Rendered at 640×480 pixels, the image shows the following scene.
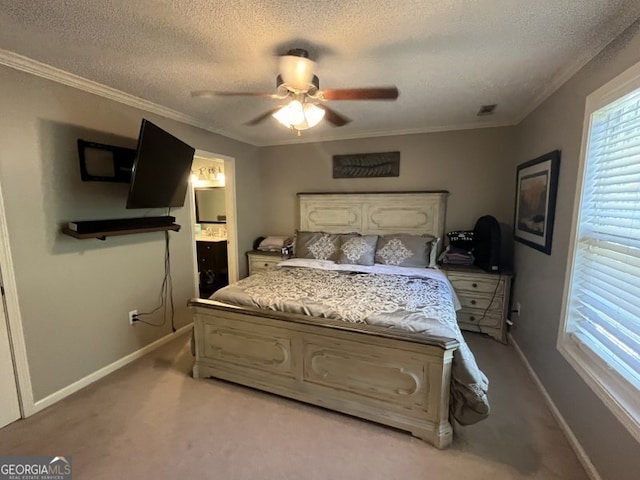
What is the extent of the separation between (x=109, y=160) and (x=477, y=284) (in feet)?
11.8

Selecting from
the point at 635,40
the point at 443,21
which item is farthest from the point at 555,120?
the point at 443,21

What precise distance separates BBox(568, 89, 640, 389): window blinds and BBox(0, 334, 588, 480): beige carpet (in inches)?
27.3

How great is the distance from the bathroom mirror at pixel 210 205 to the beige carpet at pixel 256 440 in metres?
3.21

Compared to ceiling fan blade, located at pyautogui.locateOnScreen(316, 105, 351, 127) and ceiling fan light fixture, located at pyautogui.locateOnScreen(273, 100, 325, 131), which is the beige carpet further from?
ceiling fan blade, located at pyautogui.locateOnScreen(316, 105, 351, 127)

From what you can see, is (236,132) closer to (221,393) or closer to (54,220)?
(54,220)

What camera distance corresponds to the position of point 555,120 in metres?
2.29

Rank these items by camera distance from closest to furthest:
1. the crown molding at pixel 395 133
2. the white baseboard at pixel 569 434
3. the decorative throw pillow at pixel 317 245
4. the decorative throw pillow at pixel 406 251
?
the white baseboard at pixel 569 434, the decorative throw pillow at pixel 406 251, the crown molding at pixel 395 133, the decorative throw pillow at pixel 317 245

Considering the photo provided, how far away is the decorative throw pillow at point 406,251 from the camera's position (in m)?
3.32

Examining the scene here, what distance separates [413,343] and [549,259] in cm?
132

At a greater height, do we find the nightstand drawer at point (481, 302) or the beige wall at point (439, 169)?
the beige wall at point (439, 169)

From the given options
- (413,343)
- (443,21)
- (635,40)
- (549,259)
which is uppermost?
(443,21)

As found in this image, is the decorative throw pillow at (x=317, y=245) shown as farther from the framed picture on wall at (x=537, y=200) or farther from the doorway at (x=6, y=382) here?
the doorway at (x=6, y=382)

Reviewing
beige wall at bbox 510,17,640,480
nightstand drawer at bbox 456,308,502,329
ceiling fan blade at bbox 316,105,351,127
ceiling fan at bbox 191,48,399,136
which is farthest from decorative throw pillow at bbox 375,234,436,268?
ceiling fan at bbox 191,48,399,136

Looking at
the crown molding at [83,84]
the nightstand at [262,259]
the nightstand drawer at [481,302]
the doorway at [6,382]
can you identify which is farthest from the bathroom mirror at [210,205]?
the nightstand drawer at [481,302]
